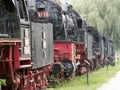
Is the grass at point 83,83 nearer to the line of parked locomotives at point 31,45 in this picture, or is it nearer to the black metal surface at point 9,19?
the line of parked locomotives at point 31,45

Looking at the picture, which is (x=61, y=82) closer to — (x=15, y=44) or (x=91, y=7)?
(x=15, y=44)

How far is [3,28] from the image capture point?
384 inches

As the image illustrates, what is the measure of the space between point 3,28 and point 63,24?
9.15 m

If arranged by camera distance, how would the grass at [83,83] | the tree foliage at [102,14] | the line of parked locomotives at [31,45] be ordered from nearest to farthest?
the line of parked locomotives at [31,45] → the grass at [83,83] → the tree foliage at [102,14]

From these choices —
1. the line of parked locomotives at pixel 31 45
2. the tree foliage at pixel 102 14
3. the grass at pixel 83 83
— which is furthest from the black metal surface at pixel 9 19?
the tree foliage at pixel 102 14

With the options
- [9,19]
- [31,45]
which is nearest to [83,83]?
[31,45]

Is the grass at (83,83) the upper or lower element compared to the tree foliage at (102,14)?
lower

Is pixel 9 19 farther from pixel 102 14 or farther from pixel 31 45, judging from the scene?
pixel 102 14

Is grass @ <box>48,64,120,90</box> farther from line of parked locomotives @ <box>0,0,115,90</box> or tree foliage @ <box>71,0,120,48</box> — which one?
tree foliage @ <box>71,0,120,48</box>

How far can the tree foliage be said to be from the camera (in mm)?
44281

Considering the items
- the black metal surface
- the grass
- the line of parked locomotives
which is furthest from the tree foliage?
the black metal surface

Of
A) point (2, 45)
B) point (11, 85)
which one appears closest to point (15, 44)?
point (2, 45)

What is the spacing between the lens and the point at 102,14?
149 feet

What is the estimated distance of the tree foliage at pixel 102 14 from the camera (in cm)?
4428
